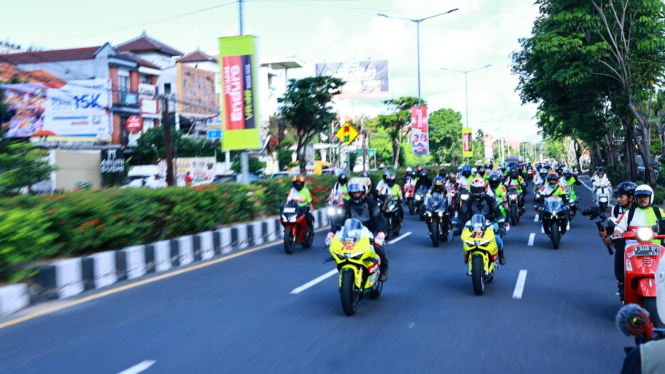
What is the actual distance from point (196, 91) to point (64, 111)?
17.5m

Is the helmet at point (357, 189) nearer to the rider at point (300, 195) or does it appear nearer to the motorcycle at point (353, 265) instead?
the motorcycle at point (353, 265)

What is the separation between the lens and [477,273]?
9.05 m

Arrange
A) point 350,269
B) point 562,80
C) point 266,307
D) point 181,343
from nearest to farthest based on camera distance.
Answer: point 181,343 < point 350,269 < point 266,307 < point 562,80

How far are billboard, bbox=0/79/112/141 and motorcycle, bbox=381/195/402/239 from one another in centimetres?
2098

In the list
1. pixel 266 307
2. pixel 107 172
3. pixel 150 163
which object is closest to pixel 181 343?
pixel 266 307

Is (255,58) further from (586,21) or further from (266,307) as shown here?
(586,21)

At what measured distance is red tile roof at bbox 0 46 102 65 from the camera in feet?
139

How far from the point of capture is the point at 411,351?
631 cm

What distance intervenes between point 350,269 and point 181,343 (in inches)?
83.2

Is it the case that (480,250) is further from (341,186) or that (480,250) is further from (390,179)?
(390,179)

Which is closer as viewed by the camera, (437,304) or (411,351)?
(411,351)

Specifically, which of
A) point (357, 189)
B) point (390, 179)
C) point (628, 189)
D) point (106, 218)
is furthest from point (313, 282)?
point (390, 179)

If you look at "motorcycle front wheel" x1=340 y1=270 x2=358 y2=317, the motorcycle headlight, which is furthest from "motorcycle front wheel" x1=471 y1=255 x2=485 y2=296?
the motorcycle headlight

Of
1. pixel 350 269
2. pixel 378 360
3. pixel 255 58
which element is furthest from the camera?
pixel 255 58
